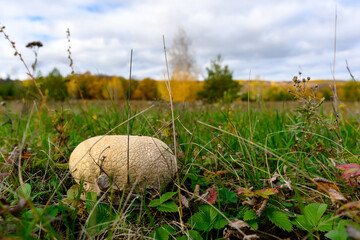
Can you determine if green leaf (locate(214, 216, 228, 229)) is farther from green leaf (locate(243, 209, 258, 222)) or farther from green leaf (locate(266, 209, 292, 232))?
green leaf (locate(266, 209, 292, 232))

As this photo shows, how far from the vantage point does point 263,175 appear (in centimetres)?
161

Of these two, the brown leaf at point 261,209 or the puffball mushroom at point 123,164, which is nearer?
the brown leaf at point 261,209

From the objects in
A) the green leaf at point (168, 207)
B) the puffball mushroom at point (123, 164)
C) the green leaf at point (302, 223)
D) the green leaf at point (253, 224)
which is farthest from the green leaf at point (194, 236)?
the green leaf at point (302, 223)

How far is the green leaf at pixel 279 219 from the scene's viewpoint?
3.75ft

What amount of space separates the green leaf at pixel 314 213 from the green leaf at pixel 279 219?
0.30 ft

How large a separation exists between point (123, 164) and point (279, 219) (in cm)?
89

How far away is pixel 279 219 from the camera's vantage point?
3.84 ft

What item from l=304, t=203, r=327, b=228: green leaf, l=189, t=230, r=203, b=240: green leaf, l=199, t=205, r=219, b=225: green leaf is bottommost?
l=189, t=230, r=203, b=240: green leaf

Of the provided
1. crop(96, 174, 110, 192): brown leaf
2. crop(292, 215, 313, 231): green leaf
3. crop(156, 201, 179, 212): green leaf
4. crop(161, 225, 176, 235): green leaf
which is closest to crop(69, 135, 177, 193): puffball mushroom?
crop(96, 174, 110, 192): brown leaf

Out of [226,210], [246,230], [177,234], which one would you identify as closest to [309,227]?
[246,230]

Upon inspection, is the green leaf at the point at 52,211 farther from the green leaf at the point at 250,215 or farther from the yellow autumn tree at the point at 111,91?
the yellow autumn tree at the point at 111,91

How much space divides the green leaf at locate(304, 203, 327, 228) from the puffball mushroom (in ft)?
2.54

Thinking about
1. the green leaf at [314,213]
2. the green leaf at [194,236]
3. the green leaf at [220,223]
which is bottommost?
the green leaf at [194,236]

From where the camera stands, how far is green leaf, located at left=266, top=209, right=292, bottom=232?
45.0 inches
